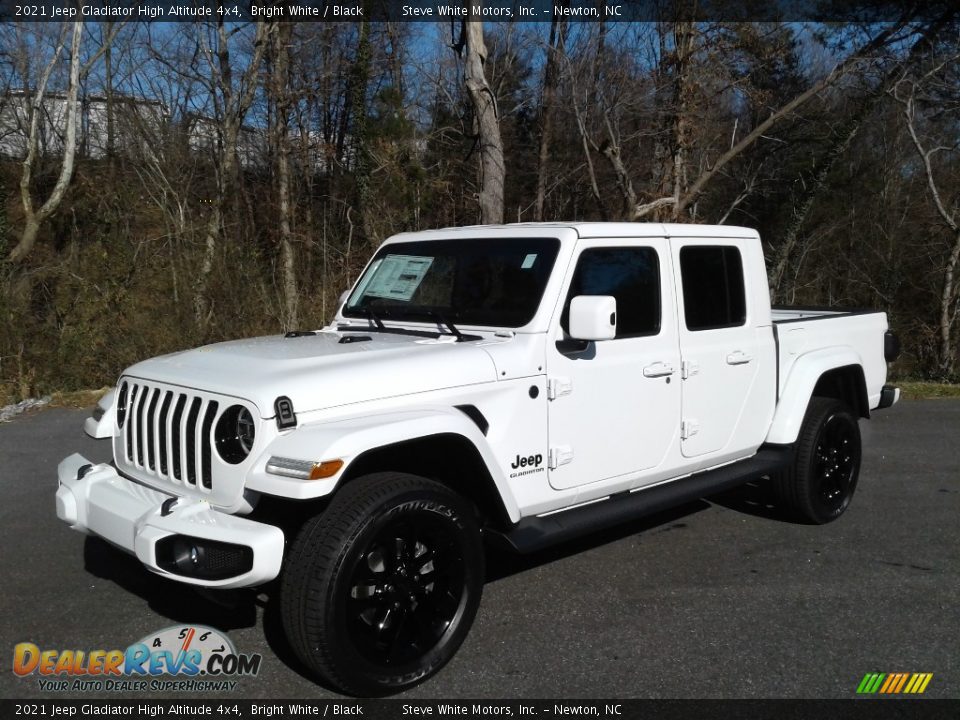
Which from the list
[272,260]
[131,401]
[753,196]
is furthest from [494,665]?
[753,196]

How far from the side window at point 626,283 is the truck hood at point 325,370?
29.3 inches

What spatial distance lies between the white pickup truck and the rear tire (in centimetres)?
2

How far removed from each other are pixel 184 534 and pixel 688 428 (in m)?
2.73

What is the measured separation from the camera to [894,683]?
3.49 meters

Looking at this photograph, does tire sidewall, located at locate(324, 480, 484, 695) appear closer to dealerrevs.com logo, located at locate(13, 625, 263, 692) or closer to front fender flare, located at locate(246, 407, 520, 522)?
front fender flare, located at locate(246, 407, 520, 522)

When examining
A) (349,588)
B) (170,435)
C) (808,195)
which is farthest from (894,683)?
(808,195)

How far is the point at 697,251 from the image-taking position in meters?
4.89

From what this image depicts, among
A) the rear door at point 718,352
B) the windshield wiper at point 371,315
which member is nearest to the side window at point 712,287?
the rear door at point 718,352

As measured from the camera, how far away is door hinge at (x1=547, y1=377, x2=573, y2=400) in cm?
399

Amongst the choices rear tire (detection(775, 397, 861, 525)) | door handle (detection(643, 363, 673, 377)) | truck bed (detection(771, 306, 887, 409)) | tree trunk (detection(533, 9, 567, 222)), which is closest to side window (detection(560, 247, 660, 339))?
door handle (detection(643, 363, 673, 377))

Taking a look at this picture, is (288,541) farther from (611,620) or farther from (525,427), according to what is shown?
(611,620)

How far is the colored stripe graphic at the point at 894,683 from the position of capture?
3.43 m

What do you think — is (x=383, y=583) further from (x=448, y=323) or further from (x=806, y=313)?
(x=806, y=313)
